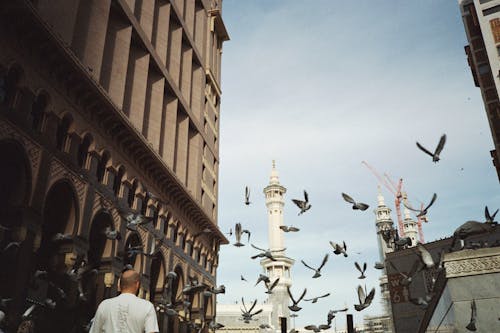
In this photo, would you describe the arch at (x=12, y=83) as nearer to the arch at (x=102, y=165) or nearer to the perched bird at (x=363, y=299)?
the arch at (x=102, y=165)

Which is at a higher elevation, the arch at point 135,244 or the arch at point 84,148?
the arch at point 84,148

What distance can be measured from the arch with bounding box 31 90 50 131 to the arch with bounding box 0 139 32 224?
5.39ft

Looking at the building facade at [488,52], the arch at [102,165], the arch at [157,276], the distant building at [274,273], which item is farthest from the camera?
the distant building at [274,273]

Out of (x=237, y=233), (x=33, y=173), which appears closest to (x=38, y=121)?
(x=33, y=173)

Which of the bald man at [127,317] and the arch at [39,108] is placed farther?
the arch at [39,108]

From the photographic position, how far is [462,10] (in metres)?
53.1

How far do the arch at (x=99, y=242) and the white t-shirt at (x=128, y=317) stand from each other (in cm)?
2062

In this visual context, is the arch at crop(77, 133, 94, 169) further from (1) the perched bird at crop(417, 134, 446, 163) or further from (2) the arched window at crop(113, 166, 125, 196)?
(1) the perched bird at crop(417, 134, 446, 163)

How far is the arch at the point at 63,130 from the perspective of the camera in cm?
2200

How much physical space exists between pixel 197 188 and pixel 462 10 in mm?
37514

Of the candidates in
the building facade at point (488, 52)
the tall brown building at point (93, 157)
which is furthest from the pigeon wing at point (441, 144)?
the building facade at point (488, 52)

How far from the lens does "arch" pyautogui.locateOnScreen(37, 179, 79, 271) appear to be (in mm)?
21969

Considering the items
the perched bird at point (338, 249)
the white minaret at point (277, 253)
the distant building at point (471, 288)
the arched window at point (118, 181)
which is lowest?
the distant building at point (471, 288)

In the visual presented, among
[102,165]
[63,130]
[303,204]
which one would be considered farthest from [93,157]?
[303,204]
